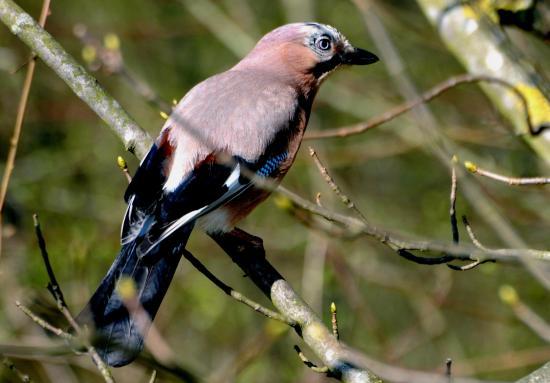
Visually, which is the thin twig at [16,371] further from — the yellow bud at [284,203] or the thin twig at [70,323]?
the yellow bud at [284,203]

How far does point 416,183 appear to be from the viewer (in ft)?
30.0

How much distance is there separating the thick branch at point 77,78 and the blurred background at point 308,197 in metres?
1.33

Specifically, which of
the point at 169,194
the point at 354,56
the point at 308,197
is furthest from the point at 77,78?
the point at 308,197

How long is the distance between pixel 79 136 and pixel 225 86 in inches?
158

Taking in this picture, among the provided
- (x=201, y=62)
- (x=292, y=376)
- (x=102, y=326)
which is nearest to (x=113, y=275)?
(x=102, y=326)

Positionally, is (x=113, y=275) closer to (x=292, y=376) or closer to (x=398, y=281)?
(x=292, y=376)

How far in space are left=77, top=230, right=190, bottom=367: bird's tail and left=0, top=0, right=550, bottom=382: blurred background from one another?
149cm

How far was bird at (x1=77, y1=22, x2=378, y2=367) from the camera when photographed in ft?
13.0

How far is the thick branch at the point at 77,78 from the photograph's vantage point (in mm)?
4332

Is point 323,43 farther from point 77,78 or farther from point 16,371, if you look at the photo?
point 16,371

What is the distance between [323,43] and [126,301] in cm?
250

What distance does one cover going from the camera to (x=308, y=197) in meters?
7.60

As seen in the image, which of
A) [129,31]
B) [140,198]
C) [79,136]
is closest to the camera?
[140,198]

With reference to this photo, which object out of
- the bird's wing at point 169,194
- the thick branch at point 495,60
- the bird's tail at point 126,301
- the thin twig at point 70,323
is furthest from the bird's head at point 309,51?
the thin twig at point 70,323
